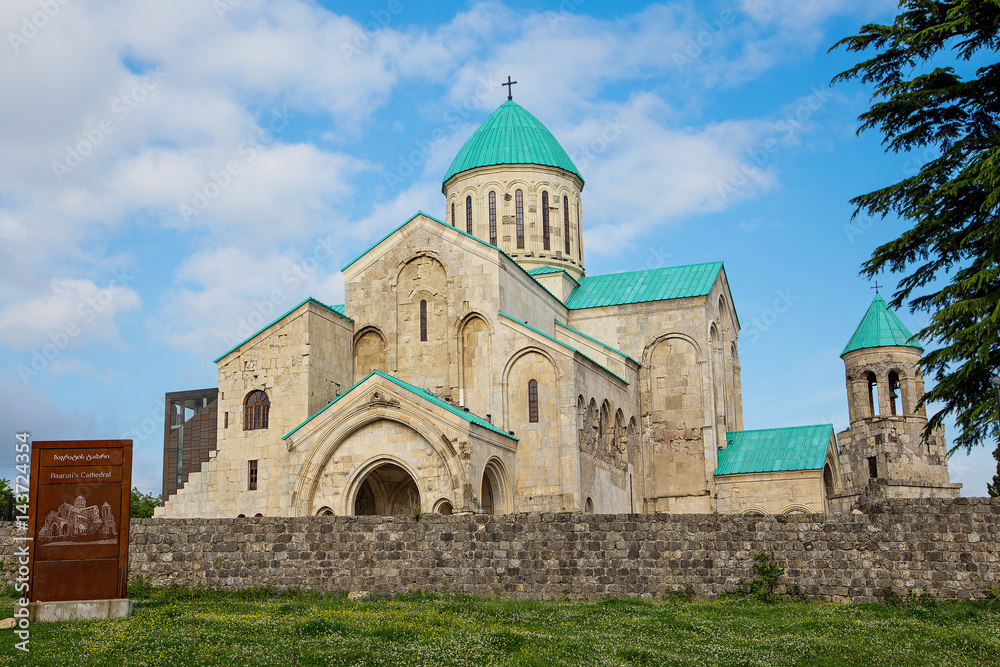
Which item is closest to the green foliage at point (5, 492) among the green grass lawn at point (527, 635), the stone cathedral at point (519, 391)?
the stone cathedral at point (519, 391)

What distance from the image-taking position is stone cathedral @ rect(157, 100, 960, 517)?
884 inches

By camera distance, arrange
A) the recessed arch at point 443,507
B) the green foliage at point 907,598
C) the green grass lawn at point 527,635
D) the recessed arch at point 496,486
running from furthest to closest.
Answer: the recessed arch at point 496,486 → the recessed arch at point 443,507 → the green foliage at point 907,598 → the green grass lawn at point 527,635

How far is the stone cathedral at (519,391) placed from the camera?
22453 mm

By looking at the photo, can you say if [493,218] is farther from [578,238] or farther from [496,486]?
[496,486]

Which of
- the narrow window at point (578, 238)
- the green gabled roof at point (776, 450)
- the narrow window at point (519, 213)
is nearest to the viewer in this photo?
the green gabled roof at point (776, 450)

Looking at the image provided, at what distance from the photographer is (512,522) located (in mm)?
14836

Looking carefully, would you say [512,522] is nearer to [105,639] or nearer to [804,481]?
[105,639]

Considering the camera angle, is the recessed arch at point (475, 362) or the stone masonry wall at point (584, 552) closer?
the stone masonry wall at point (584, 552)

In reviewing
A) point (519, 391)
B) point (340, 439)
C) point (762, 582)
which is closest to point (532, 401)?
point (519, 391)

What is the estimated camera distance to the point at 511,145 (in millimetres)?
33344

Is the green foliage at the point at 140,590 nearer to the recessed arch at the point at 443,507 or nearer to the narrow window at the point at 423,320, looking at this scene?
the recessed arch at the point at 443,507

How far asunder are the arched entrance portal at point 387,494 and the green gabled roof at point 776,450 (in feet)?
32.3

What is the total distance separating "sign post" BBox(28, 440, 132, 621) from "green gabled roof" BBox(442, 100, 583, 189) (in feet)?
74.3

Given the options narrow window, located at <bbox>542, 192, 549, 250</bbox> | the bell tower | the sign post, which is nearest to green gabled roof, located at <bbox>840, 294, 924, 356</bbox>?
the bell tower
